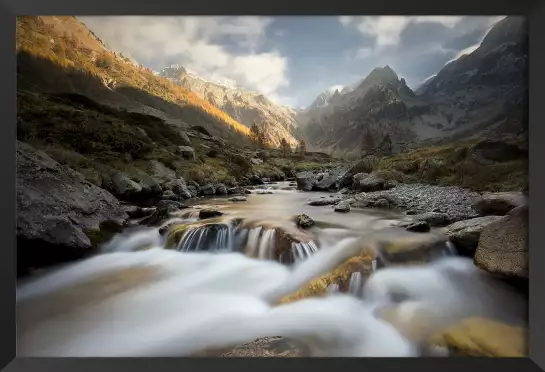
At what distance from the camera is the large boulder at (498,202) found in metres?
1.94

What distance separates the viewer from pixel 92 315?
190 cm

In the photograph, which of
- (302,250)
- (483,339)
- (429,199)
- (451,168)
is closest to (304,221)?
(302,250)

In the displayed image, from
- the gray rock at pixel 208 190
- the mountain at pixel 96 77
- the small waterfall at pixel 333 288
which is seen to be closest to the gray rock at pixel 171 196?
the gray rock at pixel 208 190

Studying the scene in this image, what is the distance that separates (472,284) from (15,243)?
3191mm

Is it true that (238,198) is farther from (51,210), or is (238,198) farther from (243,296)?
(51,210)

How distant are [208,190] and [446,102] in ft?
6.17

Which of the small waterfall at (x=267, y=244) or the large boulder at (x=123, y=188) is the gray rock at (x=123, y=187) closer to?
the large boulder at (x=123, y=188)

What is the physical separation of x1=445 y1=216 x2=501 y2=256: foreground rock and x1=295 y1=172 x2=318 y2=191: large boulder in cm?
102

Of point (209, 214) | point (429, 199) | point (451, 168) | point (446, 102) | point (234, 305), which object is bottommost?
point (234, 305)

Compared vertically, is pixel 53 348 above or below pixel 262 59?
below

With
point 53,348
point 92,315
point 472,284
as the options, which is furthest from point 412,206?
point 53,348

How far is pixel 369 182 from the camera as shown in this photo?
6.73 feet

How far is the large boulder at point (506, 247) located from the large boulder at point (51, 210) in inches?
106

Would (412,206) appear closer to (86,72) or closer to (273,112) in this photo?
(273,112)
